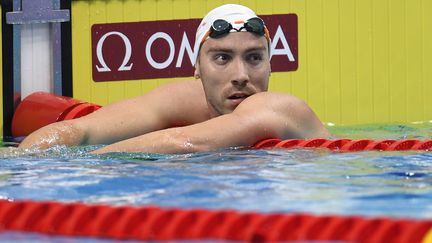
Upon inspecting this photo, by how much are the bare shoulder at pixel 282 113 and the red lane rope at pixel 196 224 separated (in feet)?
5.32

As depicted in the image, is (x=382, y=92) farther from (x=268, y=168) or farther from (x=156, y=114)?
(x=268, y=168)

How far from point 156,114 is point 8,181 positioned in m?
1.57

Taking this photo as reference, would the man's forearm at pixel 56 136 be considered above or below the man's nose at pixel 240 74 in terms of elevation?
below

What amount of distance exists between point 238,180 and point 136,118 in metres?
1.70

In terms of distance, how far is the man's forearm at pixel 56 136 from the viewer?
414cm

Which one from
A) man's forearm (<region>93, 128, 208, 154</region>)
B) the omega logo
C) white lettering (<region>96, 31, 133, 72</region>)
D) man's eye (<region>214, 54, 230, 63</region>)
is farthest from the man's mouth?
white lettering (<region>96, 31, 133, 72</region>)

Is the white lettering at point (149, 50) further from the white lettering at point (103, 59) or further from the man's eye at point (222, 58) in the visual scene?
the man's eye at point (222, 58)

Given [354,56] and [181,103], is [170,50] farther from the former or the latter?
[181,103]

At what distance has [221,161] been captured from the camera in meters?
3.40

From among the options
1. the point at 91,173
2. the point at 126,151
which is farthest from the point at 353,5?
the point at 91,173

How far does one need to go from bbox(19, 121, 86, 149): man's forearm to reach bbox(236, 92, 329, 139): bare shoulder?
0.83 metres

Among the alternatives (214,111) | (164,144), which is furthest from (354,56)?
(164,144)

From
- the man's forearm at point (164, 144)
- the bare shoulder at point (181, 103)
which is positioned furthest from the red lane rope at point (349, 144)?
the bare shoulder at point (181, 103)

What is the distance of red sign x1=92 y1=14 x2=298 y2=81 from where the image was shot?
18.9ft
